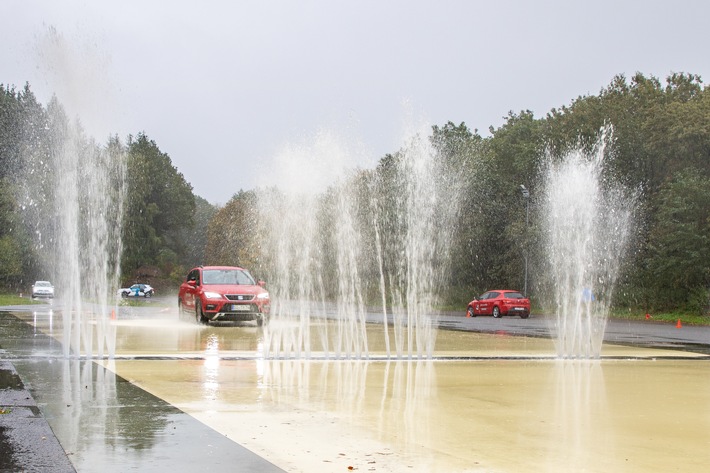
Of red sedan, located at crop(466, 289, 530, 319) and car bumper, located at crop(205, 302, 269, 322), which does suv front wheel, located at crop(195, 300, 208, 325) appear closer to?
car bumper, located at crop(205, 302, 269, 322)

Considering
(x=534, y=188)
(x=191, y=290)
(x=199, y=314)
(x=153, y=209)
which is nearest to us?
(x=199, y=314)

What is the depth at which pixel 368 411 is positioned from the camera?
991 centimetres

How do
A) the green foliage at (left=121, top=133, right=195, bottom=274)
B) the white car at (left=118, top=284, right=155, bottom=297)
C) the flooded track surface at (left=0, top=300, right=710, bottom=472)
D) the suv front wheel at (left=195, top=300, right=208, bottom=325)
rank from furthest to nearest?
the green foliage at (left=121, top=133, right=195, bottom=274)
the white car at (left=118, top=284, right=155, bottom=297)
the suv front wheel at (left=195, top=300, right=208, bottom=325)
the flooded track surface at (left=0, top=300, right=710, bottom=472)

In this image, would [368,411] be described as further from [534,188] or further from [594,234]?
[534,188]

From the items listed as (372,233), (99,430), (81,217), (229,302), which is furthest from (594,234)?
(99,430)

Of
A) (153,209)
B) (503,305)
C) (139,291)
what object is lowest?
(503,305)

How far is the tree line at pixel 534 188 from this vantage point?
153ft

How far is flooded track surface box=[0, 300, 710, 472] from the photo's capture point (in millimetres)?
7371

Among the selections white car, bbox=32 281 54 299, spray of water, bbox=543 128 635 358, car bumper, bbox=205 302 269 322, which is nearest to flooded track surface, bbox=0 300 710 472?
car bumper, bbox=205 302 269 322

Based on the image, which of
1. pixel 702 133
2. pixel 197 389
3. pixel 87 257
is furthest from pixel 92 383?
pixel 87 257

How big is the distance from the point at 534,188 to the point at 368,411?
5325cm

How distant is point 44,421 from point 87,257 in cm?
5703

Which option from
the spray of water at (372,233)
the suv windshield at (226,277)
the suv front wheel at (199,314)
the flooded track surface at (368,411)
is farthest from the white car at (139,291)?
the flooded track surface at (368,411)

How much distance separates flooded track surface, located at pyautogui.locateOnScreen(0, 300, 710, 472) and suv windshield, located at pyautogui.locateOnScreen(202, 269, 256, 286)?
1002cm
